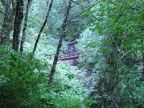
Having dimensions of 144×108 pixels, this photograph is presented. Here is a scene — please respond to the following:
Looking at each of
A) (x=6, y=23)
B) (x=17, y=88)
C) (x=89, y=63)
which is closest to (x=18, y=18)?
(x=17, y=88)

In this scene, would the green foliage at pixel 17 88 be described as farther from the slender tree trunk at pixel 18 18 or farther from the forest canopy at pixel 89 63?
the slender tree trunk at pixel 18 18

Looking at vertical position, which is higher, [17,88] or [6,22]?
[6,22]

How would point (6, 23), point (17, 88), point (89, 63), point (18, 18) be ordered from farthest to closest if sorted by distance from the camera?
point (89, 63) → point (6, 23) → point (18, 18) → point (17, 88)

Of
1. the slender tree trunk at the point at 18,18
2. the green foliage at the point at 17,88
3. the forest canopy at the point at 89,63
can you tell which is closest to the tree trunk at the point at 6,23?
the forest canopy at the point at 89,63

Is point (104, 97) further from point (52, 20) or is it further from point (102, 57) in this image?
point (52, 20)

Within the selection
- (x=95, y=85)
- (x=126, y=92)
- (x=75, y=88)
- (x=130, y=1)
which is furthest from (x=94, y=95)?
(x=130, y=1)

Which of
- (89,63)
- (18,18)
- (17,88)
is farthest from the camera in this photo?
(89,63)

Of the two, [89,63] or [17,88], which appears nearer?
[17,88]

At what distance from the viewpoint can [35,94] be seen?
118 inches

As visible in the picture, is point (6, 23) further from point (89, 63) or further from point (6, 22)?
point (89, 63)

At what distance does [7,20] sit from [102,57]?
4187mm

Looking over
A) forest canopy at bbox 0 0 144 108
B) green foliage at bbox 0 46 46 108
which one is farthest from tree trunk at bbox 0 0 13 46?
green foliage at bbox 0 46 46 108

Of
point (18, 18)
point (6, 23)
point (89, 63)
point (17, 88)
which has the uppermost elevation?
point (6, 23)

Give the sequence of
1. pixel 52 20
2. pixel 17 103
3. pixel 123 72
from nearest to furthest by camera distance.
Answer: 1. pixel 17 103
2. pixel 123 72
3. pixel 52 20
